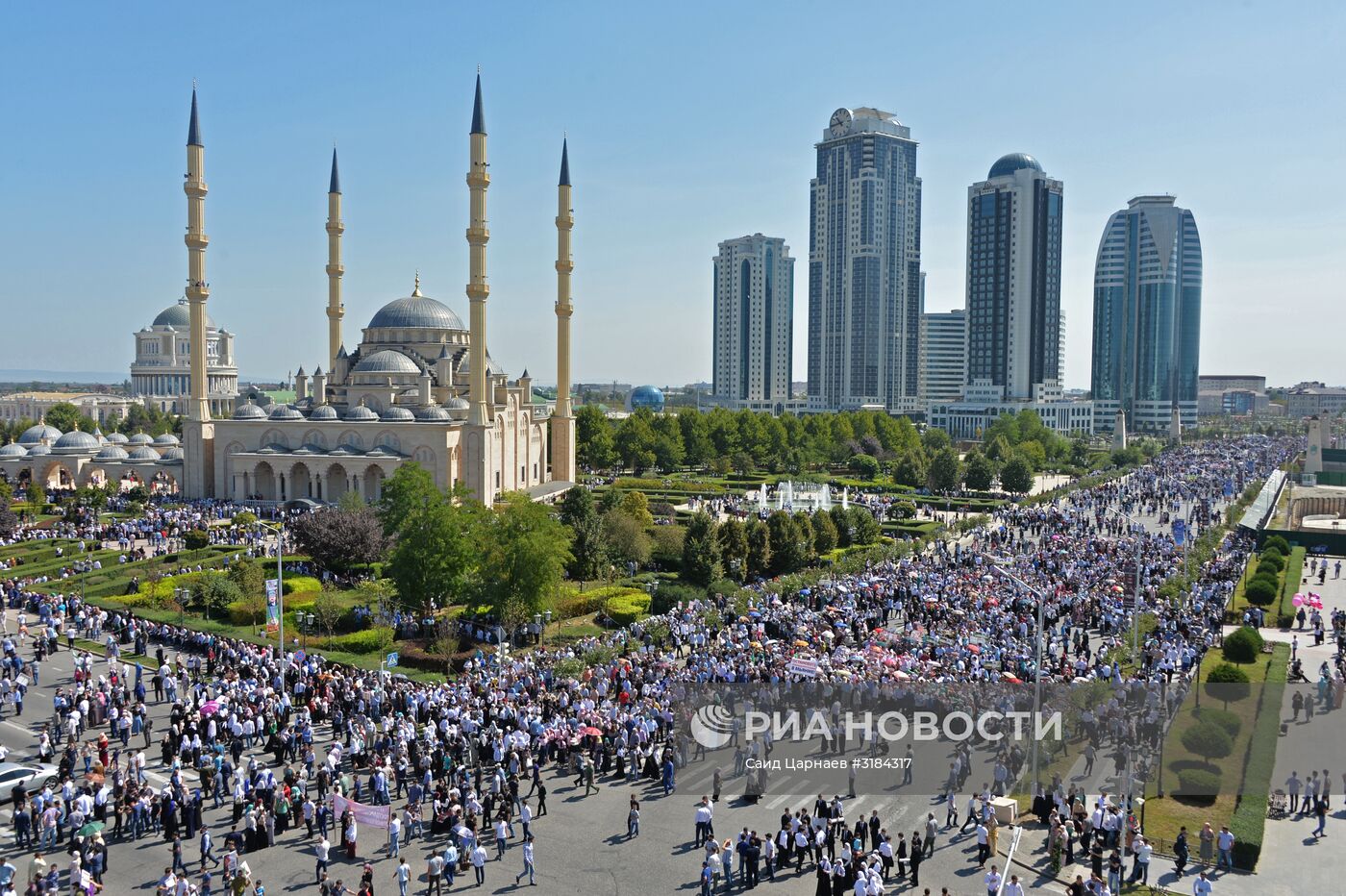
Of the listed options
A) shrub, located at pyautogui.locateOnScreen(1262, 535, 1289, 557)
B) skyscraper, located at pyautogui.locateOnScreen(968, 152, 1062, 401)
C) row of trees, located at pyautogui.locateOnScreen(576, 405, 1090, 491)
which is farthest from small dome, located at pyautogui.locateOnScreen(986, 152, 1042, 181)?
shrub, located at pyautogui.locateOnScreen(1262, 535, 1289, 557)

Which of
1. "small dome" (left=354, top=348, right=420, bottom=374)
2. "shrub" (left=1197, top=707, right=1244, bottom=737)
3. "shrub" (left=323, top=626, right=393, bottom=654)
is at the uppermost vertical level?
"small dome" (left=354, top=348, right=420, bottom=374)

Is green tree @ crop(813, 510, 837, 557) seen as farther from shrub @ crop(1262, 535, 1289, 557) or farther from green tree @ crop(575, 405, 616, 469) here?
green tree @ crop(575, 405, 616, 469)

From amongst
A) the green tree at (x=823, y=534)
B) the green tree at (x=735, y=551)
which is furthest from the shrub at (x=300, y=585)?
the green tree at (x=823, y=534)

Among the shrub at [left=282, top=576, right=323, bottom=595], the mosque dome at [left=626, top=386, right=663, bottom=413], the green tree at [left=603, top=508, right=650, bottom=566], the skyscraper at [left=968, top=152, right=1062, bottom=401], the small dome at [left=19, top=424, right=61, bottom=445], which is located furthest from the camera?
the mosque dome at [left=626, top=386, right=663, bottom=413]

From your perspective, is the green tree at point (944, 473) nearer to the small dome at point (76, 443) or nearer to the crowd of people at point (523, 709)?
the crowd of people at point (523, 709)

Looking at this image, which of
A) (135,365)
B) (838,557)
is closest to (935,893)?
(838,557)

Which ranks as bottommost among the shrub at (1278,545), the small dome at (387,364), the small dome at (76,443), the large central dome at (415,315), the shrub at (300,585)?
the shrub at (300,585)

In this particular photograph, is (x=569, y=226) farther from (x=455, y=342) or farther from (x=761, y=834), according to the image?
(x=761, y=834)
